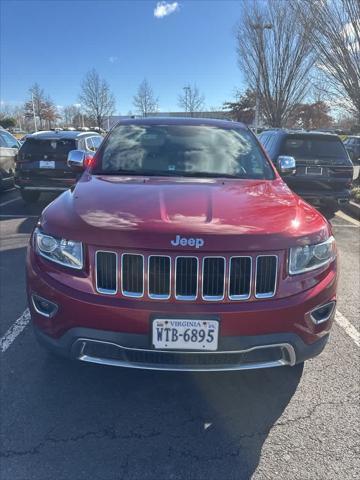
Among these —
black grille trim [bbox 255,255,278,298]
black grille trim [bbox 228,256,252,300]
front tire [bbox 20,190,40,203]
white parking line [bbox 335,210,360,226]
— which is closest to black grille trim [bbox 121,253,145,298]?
black grille trim [bbox 228,256,252,300]

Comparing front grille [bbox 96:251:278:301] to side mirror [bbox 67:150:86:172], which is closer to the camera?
front grille [bbox 96:251:278:301]

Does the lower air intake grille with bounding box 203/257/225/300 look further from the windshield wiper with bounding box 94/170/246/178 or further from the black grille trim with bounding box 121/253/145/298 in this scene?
the windshield wiper with bounding box 94/170/246/178

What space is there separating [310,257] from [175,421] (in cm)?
129

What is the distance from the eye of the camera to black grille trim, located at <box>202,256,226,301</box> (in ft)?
7.41

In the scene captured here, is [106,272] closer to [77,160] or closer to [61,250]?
[61,250]

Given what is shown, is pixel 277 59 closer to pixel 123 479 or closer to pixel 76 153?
pixel 76 153

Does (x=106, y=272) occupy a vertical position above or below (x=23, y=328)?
above

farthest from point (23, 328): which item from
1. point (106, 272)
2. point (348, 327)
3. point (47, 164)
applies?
point (47, 164)

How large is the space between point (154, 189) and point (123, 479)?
5.86 ft

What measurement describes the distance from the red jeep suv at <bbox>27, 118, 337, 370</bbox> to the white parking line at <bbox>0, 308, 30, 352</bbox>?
1.03m

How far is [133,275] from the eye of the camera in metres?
2.28

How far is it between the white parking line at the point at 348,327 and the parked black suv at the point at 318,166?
4.53m

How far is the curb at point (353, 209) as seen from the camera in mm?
9045

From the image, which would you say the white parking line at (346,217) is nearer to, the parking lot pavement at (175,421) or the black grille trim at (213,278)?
the parking lot pavement at (175,421)
